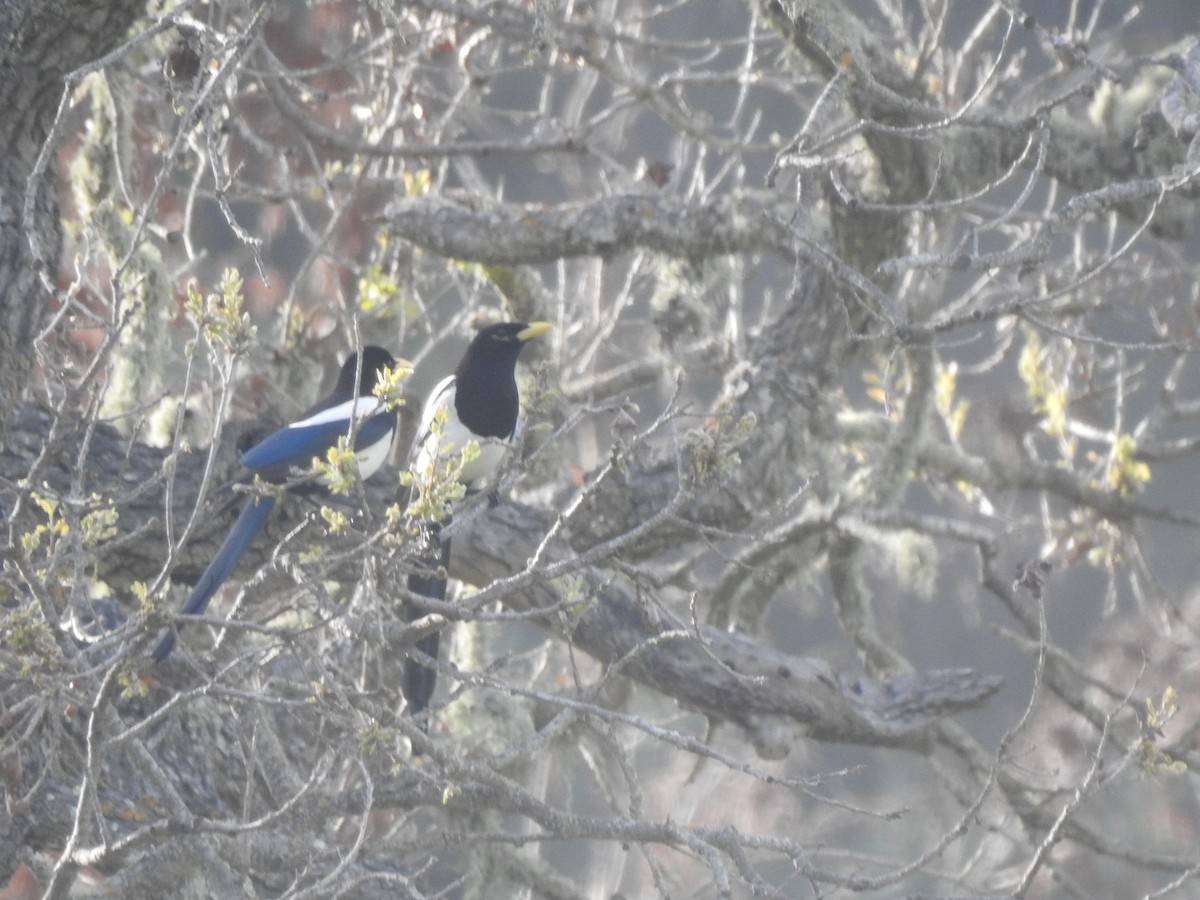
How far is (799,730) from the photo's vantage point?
350 centimetres

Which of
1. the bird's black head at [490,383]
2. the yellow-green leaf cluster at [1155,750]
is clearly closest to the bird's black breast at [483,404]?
the bird's black head at [490,383]

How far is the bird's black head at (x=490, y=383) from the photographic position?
13.4ft

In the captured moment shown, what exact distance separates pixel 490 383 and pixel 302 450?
66 centimetres

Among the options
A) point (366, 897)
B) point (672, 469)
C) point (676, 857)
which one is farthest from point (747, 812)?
point (366, 897)

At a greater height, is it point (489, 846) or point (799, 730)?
point (799, 730)

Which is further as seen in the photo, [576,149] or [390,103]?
[390,103]

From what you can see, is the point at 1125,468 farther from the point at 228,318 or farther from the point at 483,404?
the point at 228,318

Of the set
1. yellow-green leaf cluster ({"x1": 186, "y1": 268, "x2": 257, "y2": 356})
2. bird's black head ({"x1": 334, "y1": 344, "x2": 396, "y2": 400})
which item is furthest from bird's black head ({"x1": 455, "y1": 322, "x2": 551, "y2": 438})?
yellow-green leaf cluster ({"x1": 186, "y1": 268, "x2": 257, "y2": 356})

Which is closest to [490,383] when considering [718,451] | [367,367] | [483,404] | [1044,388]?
[483,404]

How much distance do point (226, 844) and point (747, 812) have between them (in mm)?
5484

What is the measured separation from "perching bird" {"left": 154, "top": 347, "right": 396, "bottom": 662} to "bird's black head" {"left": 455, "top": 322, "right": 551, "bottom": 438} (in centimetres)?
21

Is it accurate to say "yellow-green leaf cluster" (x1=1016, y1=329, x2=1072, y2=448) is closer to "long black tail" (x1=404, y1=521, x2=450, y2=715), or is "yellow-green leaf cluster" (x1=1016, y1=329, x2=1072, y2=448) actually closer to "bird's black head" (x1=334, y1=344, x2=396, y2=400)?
"bird's black head" (x1=334, y1=344, x2=396, y2=400)

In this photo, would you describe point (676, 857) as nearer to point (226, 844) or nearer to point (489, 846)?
point (489, 846)

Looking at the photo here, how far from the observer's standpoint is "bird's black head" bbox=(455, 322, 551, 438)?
408 centimetres
